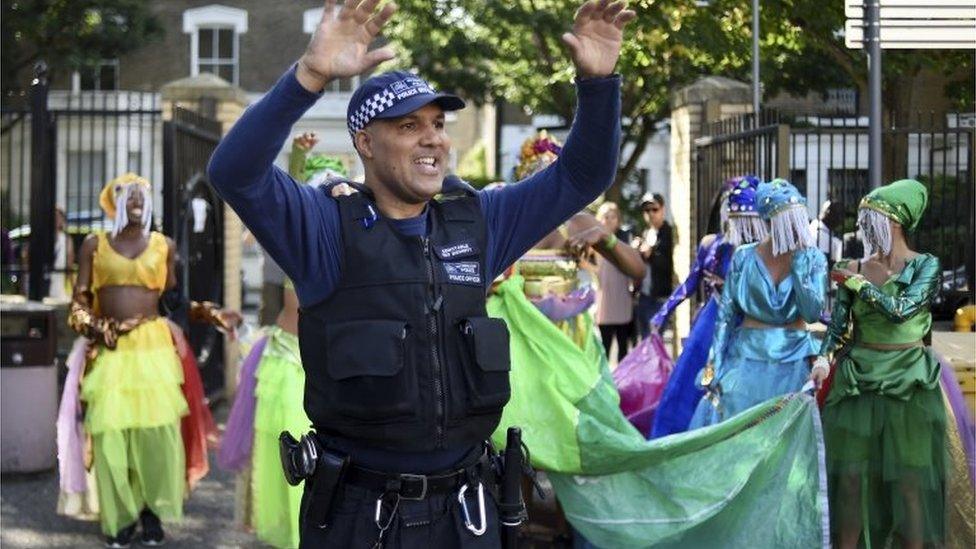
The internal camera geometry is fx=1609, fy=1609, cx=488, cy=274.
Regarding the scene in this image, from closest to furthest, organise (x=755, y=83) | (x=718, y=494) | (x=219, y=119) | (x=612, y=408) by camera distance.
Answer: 1. (x=718, y=494)
2. (x=612, y=408)
3. (x=755, y=83)
4. (x=219, y=119)

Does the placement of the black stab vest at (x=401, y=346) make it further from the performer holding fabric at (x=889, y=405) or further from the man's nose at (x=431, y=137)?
the performer holding fabric at (x=889, y=405)

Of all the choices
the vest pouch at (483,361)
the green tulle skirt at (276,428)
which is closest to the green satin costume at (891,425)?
the green tulle skirt at (276,428)

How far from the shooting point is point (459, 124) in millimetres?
44844

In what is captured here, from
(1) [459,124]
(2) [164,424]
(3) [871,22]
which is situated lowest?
(2) [164,424]

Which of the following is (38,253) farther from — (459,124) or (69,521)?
(459,124)

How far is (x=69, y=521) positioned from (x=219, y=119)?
6.37 metres

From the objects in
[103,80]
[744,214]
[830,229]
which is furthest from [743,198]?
[103,80]

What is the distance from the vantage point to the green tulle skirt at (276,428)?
7.49 m

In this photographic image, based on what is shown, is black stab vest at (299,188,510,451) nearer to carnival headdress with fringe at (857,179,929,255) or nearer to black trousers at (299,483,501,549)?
black trousers at (299,483,501,549)

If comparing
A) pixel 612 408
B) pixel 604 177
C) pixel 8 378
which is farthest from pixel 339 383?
pixel 8 378

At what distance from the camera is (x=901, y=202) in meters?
7.42

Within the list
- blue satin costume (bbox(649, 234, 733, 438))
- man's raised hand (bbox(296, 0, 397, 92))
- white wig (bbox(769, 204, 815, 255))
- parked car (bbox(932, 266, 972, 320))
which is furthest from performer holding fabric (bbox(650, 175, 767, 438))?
man's raised hand (bbox(296, 0, 397, 92))

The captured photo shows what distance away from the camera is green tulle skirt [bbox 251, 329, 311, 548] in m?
7.49

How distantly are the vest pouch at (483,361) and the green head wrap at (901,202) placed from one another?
3.79 meters
